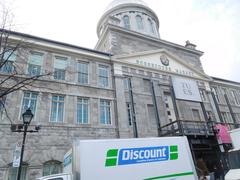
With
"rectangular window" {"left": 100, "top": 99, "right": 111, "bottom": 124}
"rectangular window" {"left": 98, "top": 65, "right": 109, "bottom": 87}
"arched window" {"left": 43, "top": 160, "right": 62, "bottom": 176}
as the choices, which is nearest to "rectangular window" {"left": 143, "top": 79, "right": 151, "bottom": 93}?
"rectangular window" {"left": 98, "top": 65, "right": 109, "bottom": 87}

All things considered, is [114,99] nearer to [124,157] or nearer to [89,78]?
[89,78]

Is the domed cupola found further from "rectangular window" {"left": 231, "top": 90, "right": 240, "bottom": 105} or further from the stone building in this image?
"rectangular window" {"left": 231, "top": 90, "right": 240, "bottom": 105}

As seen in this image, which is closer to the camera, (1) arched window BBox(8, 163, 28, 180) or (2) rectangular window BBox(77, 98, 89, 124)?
(1) arched window BBox(8, 163, 28, 180)

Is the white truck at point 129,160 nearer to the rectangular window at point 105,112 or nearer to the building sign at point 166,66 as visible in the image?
the rectangular window at point 105,112

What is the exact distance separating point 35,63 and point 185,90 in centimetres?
1293

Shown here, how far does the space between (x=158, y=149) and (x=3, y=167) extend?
28.2 feet

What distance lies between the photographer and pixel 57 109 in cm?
1308

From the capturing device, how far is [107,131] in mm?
13734

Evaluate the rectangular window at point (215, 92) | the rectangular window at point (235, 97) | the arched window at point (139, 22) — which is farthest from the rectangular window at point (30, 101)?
the rectangular window at point (235, 97)

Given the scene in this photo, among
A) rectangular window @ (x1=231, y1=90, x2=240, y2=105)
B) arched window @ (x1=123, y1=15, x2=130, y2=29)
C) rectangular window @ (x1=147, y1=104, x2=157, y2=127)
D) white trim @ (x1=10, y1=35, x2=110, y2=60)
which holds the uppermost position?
arched window @ (x1=123, y1=15, x2=130, y2=29)

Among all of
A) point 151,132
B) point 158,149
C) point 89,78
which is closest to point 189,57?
point 151,132

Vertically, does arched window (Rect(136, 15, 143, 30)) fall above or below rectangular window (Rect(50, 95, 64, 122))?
above

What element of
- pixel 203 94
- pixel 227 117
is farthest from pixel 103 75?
pixel 227 117

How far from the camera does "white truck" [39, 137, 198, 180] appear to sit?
5898 millimetres
